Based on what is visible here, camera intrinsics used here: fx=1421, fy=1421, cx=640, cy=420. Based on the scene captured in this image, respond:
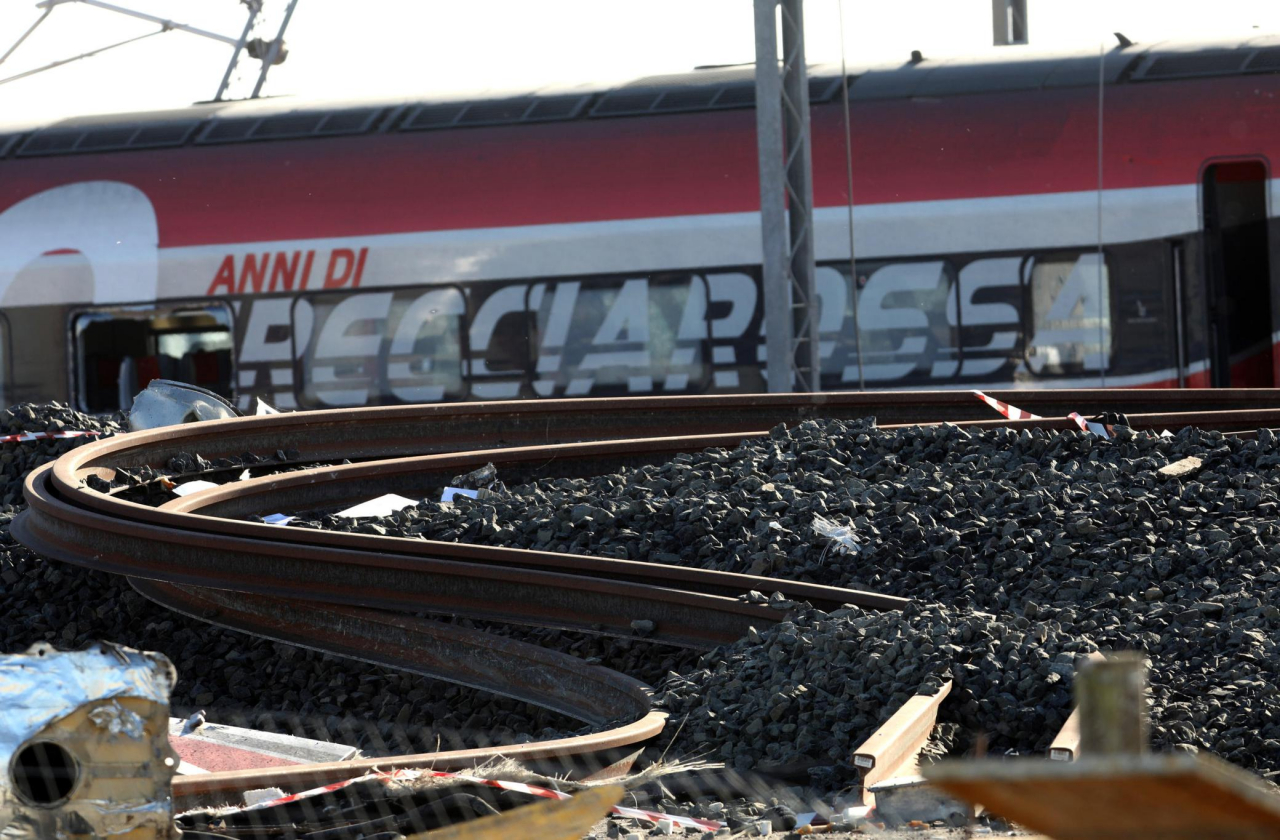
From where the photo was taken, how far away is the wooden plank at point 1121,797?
4.41 feet

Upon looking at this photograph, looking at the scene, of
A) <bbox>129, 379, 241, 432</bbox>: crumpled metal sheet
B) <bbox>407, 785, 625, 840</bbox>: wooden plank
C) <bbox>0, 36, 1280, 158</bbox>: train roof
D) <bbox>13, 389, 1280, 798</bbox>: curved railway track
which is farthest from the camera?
<bbox>0, 36, 1280, 158</bbox>: train roof

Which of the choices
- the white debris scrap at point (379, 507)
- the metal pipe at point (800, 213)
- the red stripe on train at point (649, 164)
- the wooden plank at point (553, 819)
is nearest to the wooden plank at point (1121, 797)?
the wooden plank at point (553, 819)

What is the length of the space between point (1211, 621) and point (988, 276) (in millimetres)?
6605

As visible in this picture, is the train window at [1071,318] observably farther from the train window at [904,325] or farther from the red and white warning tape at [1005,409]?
the red and white warning tape at [1005,409]

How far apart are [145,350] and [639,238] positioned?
15.5 ft

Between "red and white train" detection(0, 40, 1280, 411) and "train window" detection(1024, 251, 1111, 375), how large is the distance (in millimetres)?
18

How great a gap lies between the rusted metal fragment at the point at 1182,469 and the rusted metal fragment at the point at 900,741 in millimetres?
2837

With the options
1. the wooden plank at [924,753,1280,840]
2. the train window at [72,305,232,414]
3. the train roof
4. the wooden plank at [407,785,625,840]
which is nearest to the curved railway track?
the wooden plank at [407,785,625,840]

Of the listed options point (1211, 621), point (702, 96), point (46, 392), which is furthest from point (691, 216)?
point (1211, 621)

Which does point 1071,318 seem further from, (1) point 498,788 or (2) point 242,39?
(2) point 242,39

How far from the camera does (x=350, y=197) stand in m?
12.6

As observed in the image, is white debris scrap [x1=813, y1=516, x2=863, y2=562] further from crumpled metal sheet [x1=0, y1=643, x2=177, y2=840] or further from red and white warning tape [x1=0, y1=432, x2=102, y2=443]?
red and white warning tape [x1=0, y1=432, x2=102, y2=443]

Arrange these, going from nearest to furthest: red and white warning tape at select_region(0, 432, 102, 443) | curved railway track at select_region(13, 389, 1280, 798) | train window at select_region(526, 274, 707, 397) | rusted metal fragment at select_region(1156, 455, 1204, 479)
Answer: curved railway track at select_region(13, 389, 1280, 798) < rusted metal fragment at select_region(1156, 455, 1204, 479) < red and white warning tape at select_region(0, 432, 102, 443) < train window at select_region(526, 274, 707, 397)

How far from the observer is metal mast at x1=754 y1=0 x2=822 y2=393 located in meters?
11.3
